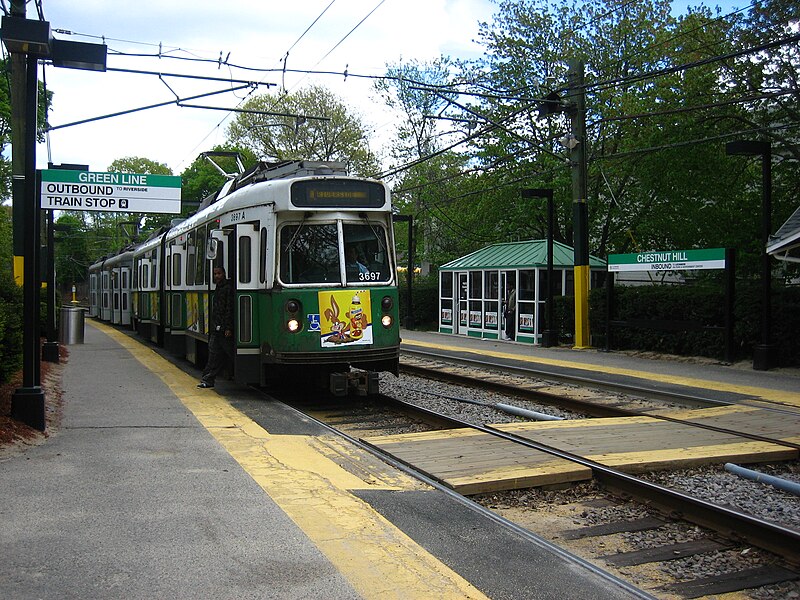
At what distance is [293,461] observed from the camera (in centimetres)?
750

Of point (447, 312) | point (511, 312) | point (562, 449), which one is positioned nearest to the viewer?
point (562, 449)

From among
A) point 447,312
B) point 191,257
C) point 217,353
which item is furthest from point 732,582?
point 447,312

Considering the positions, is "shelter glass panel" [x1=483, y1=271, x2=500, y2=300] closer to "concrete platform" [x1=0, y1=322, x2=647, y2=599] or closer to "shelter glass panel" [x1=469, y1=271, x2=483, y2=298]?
"shelter glass panel" [x1=469, y1=271, x2=483, y2=298]

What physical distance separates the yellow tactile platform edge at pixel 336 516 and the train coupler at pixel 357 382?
1886mm

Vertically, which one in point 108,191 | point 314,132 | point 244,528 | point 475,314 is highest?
point 314,132

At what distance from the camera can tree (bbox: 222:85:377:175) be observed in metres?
49.4

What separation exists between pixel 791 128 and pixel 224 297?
52.8 ft

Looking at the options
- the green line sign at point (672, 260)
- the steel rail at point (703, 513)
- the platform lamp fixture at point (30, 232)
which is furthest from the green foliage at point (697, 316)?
the platform lamp fixture at point (30, 232)

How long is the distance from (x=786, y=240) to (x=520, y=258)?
11544 millimetres

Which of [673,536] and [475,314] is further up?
[475,314]

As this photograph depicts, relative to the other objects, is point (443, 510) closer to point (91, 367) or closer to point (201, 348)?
point (201, 348)

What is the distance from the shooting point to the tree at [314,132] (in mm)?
49406

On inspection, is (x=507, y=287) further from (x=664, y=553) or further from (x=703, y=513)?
(x=664, y=553)

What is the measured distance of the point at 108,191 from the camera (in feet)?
38.9
